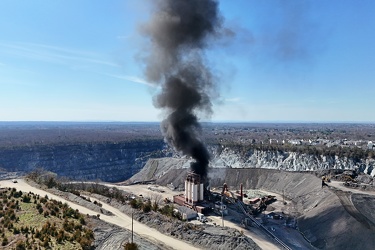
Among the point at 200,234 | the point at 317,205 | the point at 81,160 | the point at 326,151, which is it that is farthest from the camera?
the point at 81,160

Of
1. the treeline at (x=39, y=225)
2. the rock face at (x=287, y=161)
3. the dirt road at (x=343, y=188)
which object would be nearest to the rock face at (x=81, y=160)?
the rock face at (x=287, y=161)

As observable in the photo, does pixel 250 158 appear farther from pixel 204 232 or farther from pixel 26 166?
pixel 26 166

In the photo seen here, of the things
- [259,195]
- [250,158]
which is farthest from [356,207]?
[250,158]

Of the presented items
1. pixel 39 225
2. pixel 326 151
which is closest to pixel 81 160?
pixel 326 151

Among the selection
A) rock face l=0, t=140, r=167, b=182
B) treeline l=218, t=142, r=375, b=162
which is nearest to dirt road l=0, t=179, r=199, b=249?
treeline l=218, t=142, r=375, b=162

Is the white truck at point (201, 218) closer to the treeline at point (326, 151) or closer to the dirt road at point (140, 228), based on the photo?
the dirt road at point (140, 228)

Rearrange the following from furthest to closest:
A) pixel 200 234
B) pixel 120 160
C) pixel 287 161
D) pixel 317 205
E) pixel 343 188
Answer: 1. pixel 120 160
2. pixel 287 161
3. pixel 343 188
4. pixel 317 205
5. pixel 200 234

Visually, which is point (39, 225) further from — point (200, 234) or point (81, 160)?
point (81, 160)

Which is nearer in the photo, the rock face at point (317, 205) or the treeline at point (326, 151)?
the rock face at point (317, 205)
